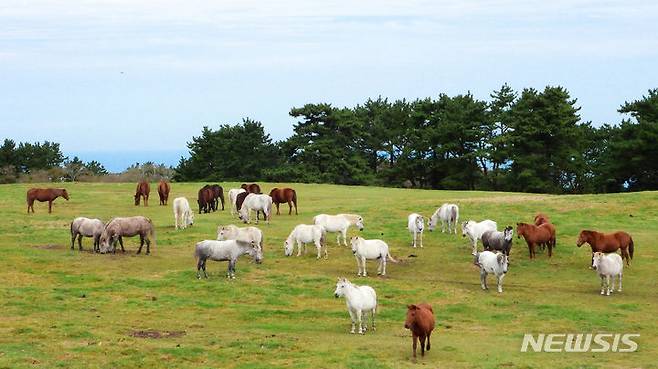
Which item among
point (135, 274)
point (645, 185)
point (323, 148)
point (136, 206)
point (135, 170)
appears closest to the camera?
point (135, 274)

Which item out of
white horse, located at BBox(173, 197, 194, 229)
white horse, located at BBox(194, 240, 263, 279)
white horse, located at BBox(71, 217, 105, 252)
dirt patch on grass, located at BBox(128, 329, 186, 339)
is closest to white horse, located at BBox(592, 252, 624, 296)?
white horse, located at BBox(194, 240, 263, 279)

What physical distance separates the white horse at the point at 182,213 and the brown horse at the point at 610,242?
16653mm

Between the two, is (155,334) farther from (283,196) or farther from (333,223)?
(283,196)

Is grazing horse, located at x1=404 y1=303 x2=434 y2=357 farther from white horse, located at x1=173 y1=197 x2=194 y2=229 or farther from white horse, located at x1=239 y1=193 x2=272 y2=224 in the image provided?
white horse, located at x1=239 y1=193 x2=272 y2=224

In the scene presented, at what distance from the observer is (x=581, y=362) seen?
17625 mm

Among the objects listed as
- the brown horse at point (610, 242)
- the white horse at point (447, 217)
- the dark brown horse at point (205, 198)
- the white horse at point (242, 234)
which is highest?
the dark brown horse at point (205, 198)

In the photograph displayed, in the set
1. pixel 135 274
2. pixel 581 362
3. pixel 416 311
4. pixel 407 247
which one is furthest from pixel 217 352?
pixel 407 247

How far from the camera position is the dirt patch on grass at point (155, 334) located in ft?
65.0

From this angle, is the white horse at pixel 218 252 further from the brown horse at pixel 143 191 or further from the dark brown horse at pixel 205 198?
the brown horse at pixel 143 191

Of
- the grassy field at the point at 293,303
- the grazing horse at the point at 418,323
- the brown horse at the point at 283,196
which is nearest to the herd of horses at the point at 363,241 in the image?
the grassy field at the point at 293,303

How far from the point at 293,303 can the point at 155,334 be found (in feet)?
16.8

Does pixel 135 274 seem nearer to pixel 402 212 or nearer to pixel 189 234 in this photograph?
pixel 189 234

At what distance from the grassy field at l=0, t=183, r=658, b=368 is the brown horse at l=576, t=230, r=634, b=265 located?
715mm

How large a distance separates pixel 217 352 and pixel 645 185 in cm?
6057
